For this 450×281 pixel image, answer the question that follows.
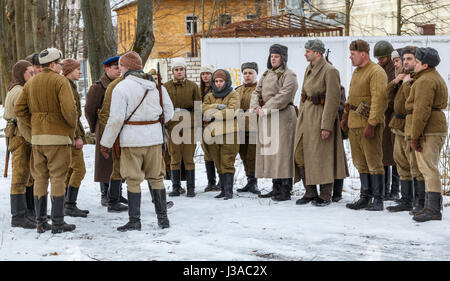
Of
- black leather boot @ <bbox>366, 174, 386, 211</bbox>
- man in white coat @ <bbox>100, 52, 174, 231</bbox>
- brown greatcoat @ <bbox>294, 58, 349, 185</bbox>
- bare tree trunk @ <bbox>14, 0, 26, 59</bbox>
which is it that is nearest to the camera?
man in white coat @ <bbox>100, 52, 174, 231</bbox>

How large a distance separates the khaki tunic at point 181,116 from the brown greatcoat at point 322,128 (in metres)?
1.70

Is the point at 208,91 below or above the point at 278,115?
above

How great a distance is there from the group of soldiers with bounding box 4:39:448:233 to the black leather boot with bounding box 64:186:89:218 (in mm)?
17

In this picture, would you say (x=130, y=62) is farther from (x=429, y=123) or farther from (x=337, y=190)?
(x=337, y=190)

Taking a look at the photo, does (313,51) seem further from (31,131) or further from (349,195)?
(31,131)

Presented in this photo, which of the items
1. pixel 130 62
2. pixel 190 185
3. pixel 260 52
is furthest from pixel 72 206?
pixel 260 52

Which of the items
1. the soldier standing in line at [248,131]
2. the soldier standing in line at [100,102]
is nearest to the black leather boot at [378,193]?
the soldier standing in line at [248,131]

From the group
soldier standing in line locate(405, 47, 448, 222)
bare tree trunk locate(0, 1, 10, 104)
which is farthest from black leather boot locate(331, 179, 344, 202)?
bare tree trunk locate(0, 1, 10, 104)

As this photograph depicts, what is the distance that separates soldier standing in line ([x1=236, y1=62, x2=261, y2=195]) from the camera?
29.1ft

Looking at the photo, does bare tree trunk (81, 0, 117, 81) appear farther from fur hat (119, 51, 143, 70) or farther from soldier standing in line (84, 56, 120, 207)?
fur hat (119, 51, 143, 70)

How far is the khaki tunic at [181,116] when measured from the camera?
8680 millimetres

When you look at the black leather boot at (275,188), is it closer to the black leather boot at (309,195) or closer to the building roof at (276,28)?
the black leather boot at (309,195)

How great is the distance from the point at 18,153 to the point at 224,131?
3023mm

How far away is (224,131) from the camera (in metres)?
8.61
